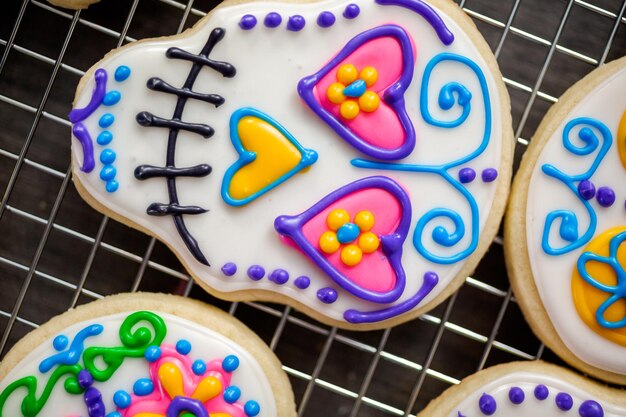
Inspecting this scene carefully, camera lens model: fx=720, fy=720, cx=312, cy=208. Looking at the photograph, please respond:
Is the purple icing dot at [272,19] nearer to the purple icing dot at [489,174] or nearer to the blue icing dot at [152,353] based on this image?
the purple icing dot at [489,174]

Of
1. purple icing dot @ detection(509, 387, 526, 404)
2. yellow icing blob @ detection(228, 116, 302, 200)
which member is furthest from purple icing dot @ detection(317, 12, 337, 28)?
purple icing dot @ detection(509, 387, 526, 404)

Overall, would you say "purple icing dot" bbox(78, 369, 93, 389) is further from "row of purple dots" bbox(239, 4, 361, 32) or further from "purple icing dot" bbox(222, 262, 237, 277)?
"row of purple dots" bbox(239, 4, 361, 32)

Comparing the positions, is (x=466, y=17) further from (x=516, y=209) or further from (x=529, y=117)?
(x=516, y=209)

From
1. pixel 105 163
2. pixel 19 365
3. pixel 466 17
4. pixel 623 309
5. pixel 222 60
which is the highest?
pixel 466 17

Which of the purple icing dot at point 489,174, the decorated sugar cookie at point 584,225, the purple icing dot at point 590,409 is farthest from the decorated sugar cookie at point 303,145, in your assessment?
the purple icing dot at point 590,409

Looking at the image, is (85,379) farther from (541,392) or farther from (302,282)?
(541,392)

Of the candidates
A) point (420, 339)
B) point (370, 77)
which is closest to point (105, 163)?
point (370, 77)

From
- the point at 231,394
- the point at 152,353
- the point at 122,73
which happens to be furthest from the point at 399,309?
the point at 122,73
